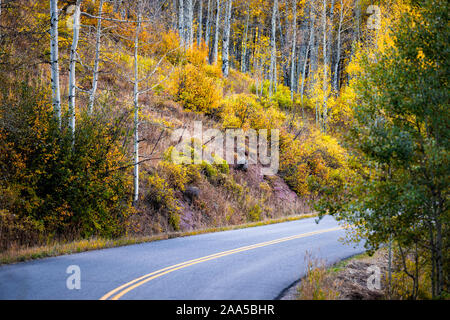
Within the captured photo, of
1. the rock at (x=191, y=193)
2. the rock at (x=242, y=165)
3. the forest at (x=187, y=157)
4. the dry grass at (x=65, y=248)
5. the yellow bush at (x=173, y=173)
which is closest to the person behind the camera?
the forest at (x=187, y=157)

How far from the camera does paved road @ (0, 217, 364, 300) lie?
21.7ft

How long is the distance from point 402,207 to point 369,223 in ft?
2.50

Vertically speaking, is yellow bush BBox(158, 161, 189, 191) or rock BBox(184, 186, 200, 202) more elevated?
yellow bush BBox(158, 161, 189, 191)

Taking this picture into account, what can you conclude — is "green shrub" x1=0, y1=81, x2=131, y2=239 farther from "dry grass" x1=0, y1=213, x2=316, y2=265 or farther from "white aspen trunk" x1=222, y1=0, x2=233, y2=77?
"white aspen trunk" x1=222, y1=0, x2=233, y2=77

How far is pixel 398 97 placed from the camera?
7.77m

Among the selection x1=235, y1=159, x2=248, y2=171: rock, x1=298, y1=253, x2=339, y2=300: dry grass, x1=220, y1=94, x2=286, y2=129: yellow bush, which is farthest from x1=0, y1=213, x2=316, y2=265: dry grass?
x1=220, y1=94, x2=286, y2=129: yellow bush

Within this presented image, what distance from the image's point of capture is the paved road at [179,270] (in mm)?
6605

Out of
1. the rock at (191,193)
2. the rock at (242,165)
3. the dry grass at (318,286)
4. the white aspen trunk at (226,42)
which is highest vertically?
the white aspen trunk at (226,42)

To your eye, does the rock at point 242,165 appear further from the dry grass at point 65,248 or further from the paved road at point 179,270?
the paved road at point 179,270

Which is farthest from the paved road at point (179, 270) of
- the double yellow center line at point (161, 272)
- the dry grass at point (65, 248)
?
the dry grass at point (65, 248)

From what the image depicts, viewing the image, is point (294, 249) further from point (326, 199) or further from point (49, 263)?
point (49, 263)

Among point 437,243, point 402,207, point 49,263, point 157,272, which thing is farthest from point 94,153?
point 437,243

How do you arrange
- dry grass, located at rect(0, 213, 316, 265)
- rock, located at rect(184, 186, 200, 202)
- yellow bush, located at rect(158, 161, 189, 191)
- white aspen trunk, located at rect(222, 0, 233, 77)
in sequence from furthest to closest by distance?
white aspen trunk, located at rect(222, 0, 233, 77), rock, located at rect(184, 186, 200, 202), yellow bush, located at rect(158, 161, 189, 191), dry grass, located at rect(0, 213, 316, 265)

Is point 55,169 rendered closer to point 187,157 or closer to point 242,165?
point 187,157
